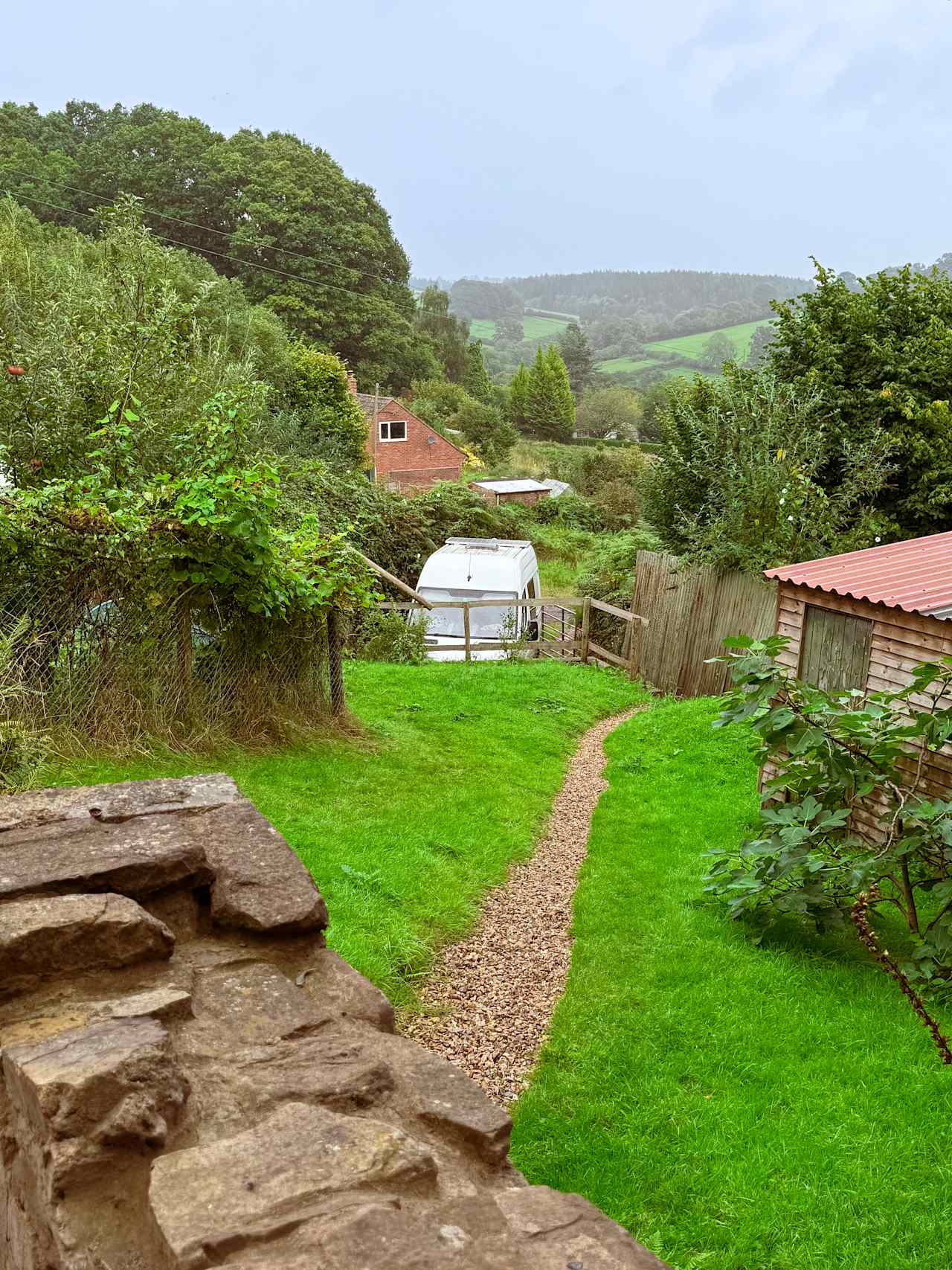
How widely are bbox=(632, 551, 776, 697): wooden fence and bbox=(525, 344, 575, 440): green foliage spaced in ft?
177

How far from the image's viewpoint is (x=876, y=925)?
7.51 meters

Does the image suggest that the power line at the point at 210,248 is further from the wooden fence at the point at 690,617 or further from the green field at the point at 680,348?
the green field at the point at 680,348

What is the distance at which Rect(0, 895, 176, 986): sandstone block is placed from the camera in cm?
315

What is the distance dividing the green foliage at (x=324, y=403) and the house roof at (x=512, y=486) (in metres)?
5.64

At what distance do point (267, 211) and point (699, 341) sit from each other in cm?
9401

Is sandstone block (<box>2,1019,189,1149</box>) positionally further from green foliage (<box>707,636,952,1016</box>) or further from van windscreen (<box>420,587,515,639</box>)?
van windscreen (<box>420,587,515,639</box>)

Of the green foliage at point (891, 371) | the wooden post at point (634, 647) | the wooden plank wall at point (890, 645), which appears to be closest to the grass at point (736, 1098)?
the wooden plank wall at point (890, 645)

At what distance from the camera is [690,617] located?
1702 cm

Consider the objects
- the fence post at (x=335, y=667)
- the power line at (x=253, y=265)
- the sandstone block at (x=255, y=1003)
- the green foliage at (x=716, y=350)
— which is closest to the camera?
the sandstone block at (x=255, y=1003)

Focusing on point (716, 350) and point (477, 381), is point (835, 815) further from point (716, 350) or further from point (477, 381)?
point (716, 350)

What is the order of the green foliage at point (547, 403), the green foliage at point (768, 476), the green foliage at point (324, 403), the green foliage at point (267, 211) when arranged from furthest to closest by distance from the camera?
the green foliage at point (547, 403) → the green foliage at point (267, 211) → the green foliage at point (324, 403) → the green foliage at point (768, 476)

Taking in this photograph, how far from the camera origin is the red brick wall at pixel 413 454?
147ft

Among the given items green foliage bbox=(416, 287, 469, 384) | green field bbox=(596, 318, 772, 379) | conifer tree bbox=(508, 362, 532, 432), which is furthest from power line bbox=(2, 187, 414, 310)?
green field bbox=(596, 318, 772, 379)

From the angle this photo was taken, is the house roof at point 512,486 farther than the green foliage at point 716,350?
No
